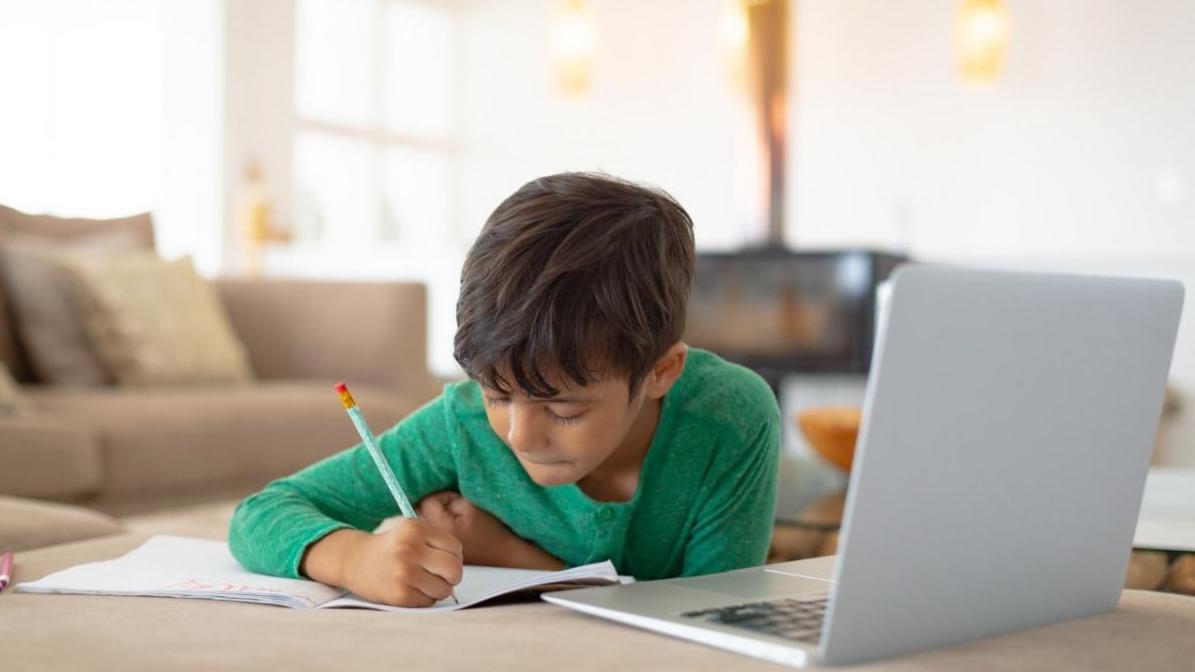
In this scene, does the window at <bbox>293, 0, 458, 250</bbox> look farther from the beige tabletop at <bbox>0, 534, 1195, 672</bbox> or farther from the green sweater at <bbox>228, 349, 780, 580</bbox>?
the beige tabletop at <bbox>0, 534, 1195, 672</bbox>

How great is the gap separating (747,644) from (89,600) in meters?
0.49

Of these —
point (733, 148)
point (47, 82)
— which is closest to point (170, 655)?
point (47, 82)

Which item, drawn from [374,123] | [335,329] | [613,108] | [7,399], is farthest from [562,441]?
[374,123]

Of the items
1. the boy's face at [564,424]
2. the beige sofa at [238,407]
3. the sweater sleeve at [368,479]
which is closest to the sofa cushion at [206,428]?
the beige sofa at [238,407]

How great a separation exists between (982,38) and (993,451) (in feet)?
17.3

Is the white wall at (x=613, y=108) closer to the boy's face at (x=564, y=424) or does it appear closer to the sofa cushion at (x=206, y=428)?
the sofa cushion at (x=206, y=428)

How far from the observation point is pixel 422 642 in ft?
2.71

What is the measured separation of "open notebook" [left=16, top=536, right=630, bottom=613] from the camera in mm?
991

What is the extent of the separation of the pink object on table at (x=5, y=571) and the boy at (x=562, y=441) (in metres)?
0.18

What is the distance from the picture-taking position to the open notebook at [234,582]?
0.99 meters

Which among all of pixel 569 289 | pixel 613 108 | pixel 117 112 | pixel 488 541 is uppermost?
pixel 613 108

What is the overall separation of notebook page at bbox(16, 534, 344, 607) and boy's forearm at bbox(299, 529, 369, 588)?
0.01 m

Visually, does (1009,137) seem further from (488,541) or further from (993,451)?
(993,451)

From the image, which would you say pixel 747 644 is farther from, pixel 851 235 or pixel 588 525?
pixel 851 235
